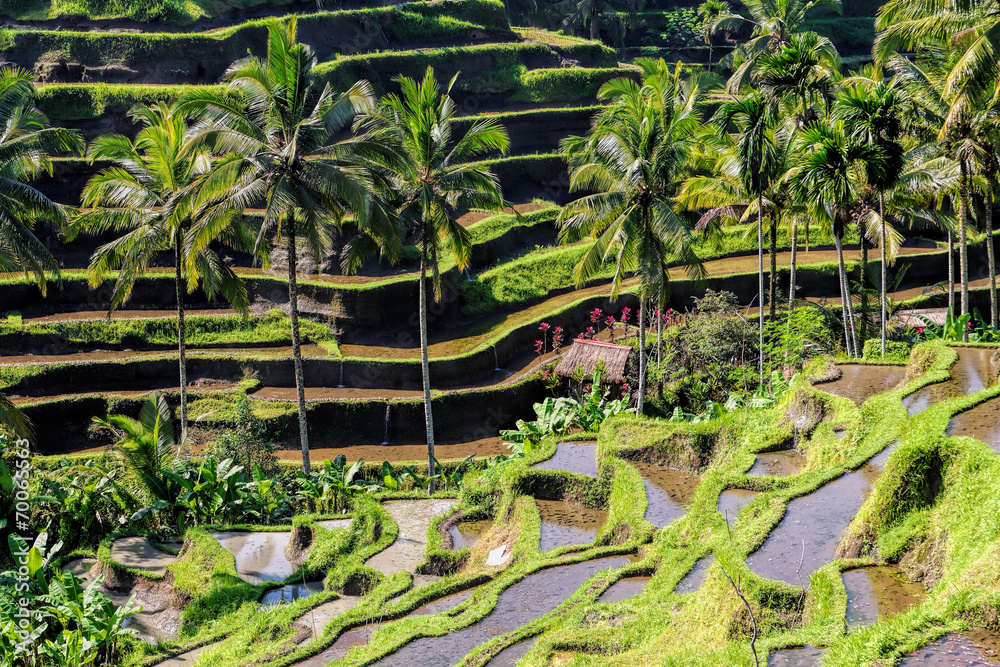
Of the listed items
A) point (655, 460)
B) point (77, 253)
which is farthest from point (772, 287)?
point (77, 253)

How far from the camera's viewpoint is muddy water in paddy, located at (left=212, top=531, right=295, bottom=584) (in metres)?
15.9

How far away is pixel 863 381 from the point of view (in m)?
17.5

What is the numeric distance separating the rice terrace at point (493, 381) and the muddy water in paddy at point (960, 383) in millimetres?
116

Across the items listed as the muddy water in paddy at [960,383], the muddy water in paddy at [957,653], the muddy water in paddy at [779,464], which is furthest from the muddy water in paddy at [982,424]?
the muddy water in paddy at [957,653]

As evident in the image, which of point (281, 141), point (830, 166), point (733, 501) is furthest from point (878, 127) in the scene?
point (281, 141)

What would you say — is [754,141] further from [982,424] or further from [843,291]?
[982,424]

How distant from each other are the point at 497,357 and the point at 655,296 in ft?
31.1

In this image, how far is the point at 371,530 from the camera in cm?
1658

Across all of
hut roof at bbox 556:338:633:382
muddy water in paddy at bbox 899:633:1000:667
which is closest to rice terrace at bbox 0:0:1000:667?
muddy water in paddy at bbox 899:633:1000:667

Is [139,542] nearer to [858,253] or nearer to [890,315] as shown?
[890,315]

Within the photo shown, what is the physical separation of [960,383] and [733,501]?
5250 mm

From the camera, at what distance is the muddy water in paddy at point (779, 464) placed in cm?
1462

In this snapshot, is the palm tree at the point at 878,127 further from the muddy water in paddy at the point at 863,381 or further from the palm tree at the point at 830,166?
the muddy water in paddy at the point at 863,381

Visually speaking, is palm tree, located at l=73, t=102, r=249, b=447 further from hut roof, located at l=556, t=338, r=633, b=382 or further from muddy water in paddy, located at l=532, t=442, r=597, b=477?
hut roof, located at l=556, t=338, r=633, b=382
